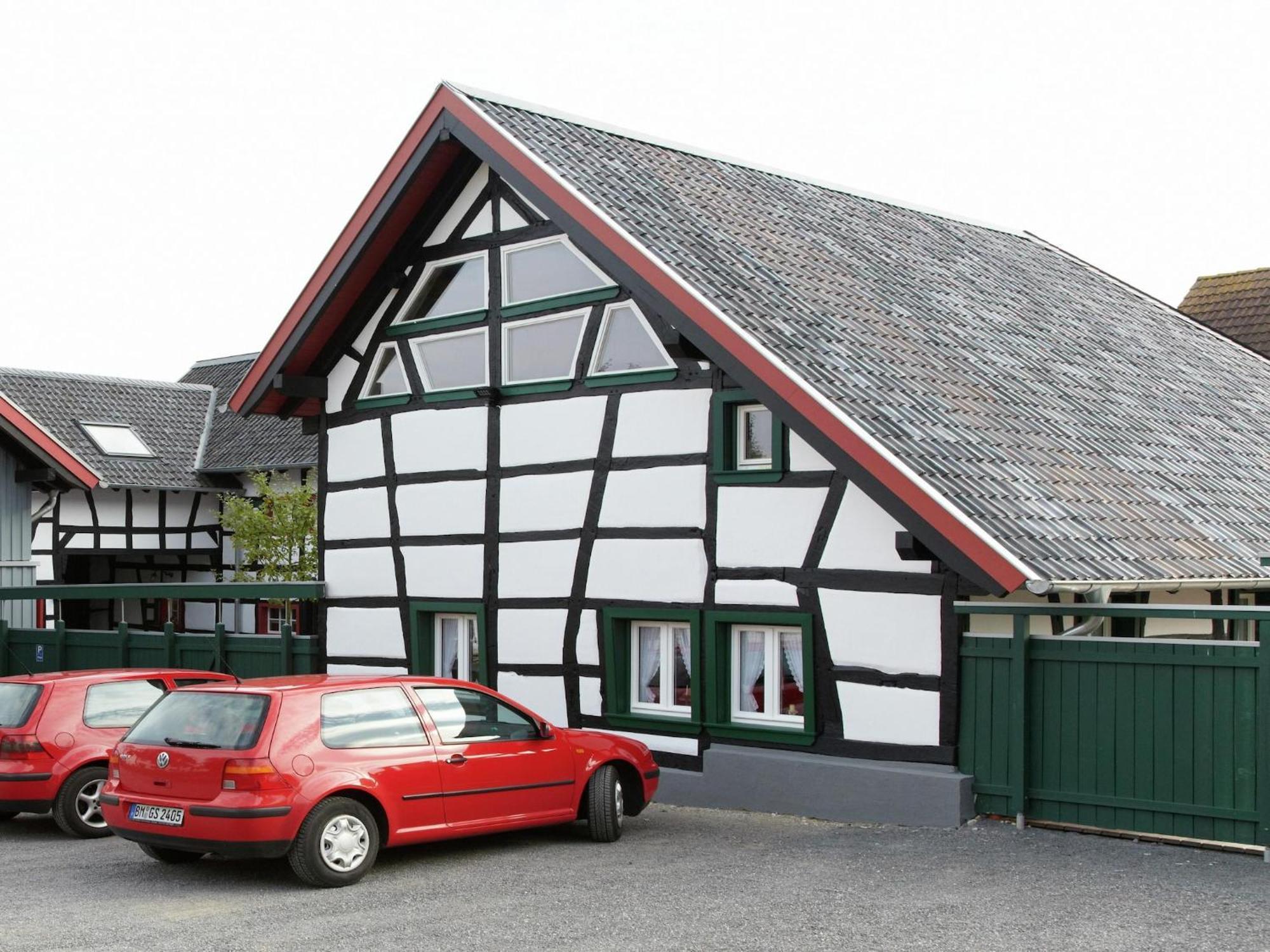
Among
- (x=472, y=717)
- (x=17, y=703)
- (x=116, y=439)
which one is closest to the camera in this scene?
(x=472, y=717)

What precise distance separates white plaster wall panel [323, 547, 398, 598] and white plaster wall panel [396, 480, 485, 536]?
19.4 inches

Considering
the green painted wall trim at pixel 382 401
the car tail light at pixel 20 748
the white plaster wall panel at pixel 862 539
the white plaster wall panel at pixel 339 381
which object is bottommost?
the car tail light at pixel 20 748

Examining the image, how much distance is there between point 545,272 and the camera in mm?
15336

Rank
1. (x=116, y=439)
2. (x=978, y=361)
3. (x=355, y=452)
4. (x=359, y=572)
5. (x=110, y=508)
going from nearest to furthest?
(x=978, y=361), (x=359, y=572), (x=355, y=452), (x=110, y=508), (x=116, y=439)

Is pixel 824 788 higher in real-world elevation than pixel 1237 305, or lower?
lower

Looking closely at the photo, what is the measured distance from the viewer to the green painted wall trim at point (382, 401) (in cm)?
1673

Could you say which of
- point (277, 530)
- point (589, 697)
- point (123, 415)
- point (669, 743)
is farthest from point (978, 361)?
point (123, 415)

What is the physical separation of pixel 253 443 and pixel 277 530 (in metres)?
4.04

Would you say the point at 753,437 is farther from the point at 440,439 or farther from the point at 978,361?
the point at 440,439

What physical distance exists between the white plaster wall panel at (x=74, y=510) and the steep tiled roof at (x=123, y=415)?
0.66m

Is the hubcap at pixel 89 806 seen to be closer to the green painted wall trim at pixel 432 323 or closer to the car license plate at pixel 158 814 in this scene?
the car license plate at pixel 158 814

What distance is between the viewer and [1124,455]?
45.3 ft

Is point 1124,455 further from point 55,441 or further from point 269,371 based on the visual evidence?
point 55,441

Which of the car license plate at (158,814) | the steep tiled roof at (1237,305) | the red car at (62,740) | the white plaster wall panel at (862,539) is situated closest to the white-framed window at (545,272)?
the white plaster wall panel at (862,539)
